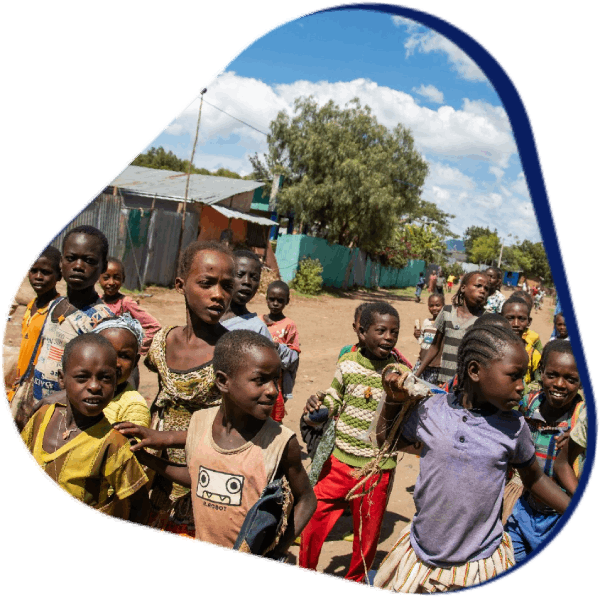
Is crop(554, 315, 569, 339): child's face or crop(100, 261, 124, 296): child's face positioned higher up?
crop(554, 315, 569, 339): child's face

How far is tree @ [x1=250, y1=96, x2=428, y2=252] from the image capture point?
10.1 ft

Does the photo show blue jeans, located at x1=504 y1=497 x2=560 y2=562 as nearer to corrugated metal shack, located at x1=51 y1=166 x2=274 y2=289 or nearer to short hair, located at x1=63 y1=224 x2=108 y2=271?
short hair, located at x1=63 y1=224 x2=108 y2=271

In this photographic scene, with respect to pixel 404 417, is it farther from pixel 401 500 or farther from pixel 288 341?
pixel 401 500

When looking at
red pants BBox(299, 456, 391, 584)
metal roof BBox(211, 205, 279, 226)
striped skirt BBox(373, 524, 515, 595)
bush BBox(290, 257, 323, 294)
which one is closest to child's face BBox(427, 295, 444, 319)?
bush BBox(290, 257, 323, 294)

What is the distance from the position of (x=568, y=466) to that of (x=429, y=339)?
268 cm

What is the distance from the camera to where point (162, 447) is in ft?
6.64

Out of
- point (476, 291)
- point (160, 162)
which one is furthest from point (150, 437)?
point (160, 162)

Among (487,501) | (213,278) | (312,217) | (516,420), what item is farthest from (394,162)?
(312,217)

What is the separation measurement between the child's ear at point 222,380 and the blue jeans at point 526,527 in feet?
4.77

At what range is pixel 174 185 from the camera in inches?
349

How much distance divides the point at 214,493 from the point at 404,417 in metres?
0.80

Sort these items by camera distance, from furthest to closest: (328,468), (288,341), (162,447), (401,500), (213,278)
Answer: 1. (401,500)
2. (288,341)
3. (328,468)
4. (213,278)
5. (162,447)

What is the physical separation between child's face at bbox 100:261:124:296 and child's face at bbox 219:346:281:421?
6.48 feet

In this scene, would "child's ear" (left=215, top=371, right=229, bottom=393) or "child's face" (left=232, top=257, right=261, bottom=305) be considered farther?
"child's face" (left=232, top=257, right=261, bottom=305)
